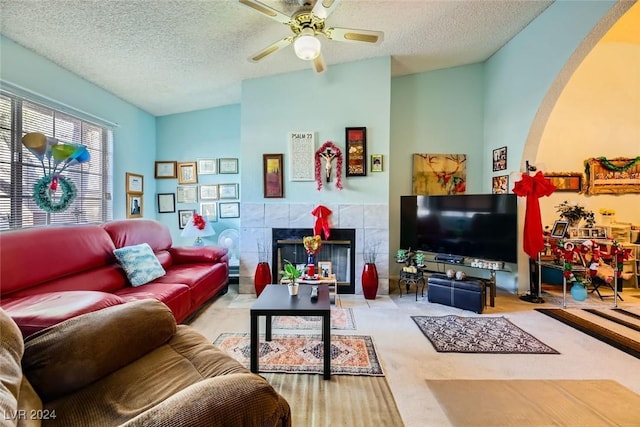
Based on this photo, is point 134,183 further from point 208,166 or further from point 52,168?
point 52,168

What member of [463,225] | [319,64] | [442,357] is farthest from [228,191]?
[442,357]

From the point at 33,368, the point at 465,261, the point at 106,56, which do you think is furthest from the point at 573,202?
the point at 106,56

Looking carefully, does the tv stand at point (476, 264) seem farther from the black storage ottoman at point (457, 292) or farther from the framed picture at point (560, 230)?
the framed picture at point (560, 230)

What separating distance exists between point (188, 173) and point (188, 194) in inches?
13.5

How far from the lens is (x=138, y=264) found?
2.89m

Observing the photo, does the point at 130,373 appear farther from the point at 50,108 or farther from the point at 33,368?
the point at 50,108

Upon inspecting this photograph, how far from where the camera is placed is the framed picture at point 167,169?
4781 mm

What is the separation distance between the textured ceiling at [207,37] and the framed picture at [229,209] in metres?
1.64

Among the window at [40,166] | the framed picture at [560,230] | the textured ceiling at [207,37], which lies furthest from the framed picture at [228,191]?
the framed picture at [560,230]

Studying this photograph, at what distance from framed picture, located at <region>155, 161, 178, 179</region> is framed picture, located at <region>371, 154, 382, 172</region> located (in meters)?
3.18

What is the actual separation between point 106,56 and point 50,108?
2.60 feet

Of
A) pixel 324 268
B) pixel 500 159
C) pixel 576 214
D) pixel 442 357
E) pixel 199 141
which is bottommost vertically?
pixel 442 357

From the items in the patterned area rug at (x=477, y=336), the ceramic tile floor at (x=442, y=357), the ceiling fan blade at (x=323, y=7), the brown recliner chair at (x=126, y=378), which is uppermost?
the ceiling fan blade at (x=323, y=7)

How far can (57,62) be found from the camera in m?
2.97
